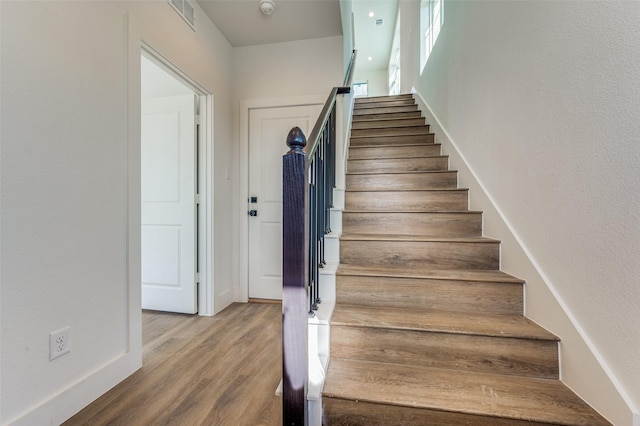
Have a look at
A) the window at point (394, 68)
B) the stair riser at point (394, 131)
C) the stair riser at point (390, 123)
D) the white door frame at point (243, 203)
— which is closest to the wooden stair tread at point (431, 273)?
the white door frame at point (243, 203)

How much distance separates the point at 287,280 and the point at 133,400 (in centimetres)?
116

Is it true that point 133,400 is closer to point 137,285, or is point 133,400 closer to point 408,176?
point 137,285

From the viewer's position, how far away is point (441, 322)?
125cm

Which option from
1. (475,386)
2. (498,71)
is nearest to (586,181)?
(475,386)

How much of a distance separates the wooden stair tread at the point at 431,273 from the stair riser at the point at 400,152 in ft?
4.32

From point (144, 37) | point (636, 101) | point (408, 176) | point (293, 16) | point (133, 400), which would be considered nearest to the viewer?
point (636, 101)

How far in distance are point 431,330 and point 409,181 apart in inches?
53.1

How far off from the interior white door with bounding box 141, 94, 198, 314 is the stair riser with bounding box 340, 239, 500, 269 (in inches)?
62.3

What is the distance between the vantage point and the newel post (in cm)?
95

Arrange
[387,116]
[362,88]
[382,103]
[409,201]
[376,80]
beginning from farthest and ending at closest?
[362,88] → [376,80] → [382,103] → [387,116] → [409,201]

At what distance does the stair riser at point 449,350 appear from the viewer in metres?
1.12

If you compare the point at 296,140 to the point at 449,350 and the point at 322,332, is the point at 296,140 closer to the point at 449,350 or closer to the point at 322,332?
the point at 322,332

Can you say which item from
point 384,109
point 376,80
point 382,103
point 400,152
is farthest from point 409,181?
point 376,80

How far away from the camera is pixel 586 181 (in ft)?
3.34
